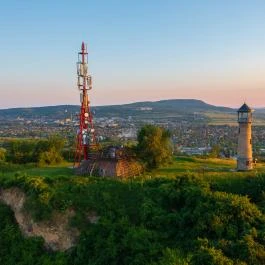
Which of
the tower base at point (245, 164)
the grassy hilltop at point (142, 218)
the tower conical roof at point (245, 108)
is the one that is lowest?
the grassy hilltop at point (142, 218)

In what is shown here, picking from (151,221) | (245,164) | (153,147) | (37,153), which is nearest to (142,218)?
(151,221)

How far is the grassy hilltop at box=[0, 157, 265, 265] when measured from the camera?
904 inches

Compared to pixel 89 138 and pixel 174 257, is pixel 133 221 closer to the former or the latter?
pixel 174 257

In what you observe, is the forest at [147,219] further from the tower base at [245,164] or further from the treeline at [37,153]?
the treeline at [37,153]

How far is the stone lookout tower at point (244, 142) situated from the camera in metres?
37.4

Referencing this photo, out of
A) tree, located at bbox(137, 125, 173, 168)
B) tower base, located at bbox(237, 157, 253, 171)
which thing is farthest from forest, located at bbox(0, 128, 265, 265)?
tower base, located at bbox(237, 157, 253, 171)

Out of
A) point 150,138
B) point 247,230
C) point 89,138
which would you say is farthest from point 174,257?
point 89,138

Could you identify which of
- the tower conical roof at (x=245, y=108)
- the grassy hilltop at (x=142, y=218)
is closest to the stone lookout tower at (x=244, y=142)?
the tower conical roof at (x=245, y=108)

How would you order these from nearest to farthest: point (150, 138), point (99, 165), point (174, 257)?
point (174, 257) → point (99, 165) → point (150, 138)

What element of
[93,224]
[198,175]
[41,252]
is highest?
[198,175]

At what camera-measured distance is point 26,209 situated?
96.8 ft

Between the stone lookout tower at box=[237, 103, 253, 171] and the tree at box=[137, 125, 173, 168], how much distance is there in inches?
241

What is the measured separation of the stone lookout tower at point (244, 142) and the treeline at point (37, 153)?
1698cm

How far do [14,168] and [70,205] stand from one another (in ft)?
41.7
